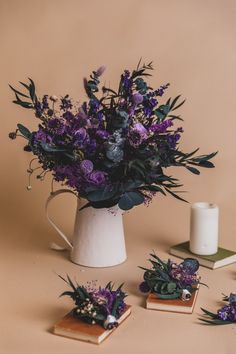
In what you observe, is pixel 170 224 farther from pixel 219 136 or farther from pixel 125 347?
pixel 125 347

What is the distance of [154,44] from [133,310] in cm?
104

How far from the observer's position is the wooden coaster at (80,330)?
4.19ft

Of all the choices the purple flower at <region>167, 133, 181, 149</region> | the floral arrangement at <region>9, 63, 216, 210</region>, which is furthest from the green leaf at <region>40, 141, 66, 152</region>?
the purple flower at <region>167, 133, 181, 149</region>

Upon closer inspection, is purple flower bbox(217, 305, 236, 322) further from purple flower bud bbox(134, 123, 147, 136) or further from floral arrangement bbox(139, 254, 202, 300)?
purple flower bud bbox(134, 123, 147, 136)

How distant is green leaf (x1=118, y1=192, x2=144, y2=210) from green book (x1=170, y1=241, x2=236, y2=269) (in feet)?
0.98

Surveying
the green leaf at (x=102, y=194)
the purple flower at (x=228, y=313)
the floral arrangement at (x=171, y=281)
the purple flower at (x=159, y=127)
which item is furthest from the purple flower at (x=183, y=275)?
the purple flower at (x=159, y=127)

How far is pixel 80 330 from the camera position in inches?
50.7

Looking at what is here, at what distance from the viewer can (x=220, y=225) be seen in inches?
82.0

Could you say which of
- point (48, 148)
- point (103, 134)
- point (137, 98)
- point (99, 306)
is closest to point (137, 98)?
point (137, 98)

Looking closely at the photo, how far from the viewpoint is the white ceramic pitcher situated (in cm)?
166

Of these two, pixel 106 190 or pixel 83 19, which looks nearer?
pixel 106 190

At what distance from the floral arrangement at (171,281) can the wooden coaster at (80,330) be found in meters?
0.16

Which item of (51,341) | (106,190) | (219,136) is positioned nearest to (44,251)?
(106,190)

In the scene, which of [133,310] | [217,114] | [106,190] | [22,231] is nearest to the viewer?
[133,310]
